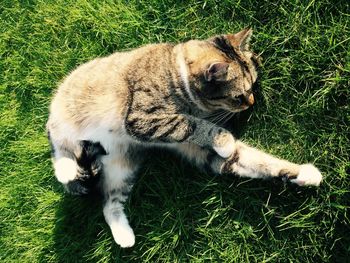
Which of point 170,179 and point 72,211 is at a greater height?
point 170,179

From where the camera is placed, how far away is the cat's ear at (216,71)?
5.72 feet

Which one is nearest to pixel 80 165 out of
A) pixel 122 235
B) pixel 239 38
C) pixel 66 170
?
pixel 66 170

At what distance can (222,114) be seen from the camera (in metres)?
2.05

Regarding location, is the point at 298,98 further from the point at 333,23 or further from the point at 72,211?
the point at 72,211

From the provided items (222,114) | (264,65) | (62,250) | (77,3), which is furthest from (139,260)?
(77,3)

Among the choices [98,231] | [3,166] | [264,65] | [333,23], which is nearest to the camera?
[333,23]

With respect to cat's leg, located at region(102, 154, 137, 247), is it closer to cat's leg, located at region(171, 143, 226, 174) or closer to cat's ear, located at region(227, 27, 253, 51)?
cat's leg, located at region(171, 143, 226, 174)

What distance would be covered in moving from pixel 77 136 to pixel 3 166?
678mm

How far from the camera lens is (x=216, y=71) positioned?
5.76 ft

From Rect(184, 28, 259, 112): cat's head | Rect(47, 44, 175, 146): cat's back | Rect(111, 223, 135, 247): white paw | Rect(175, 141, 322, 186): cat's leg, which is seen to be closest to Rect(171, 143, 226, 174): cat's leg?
Rect(175, 141, 322, 186): cat's leg

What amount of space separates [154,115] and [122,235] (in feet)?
2.05

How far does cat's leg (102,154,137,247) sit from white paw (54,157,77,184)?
146 millimetres

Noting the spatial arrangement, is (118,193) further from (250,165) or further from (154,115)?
(250,165)

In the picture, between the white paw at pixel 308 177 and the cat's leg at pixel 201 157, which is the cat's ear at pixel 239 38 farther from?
the white paw at pixel 308 177
